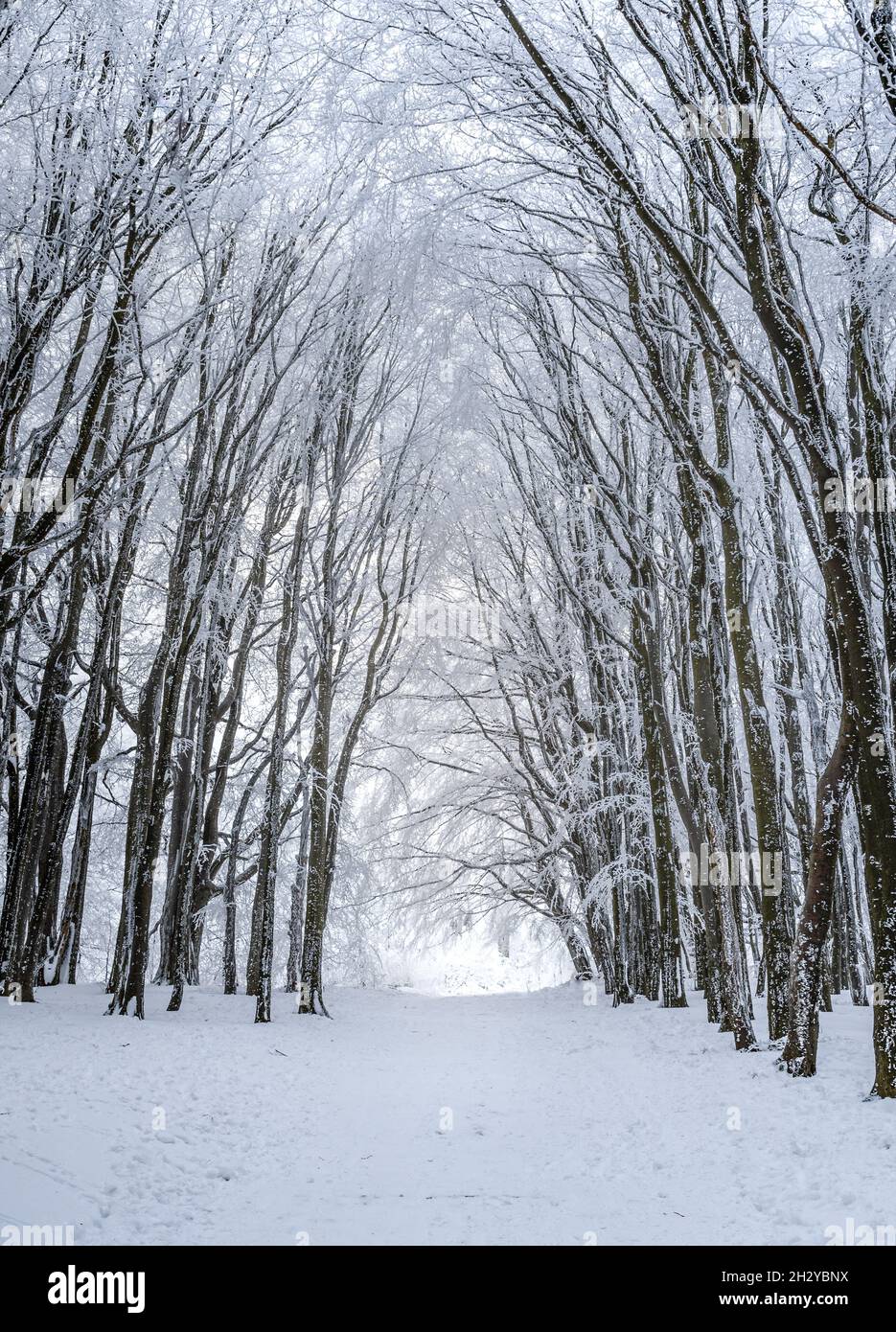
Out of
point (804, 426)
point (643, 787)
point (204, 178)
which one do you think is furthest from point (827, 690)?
point (204, 178)

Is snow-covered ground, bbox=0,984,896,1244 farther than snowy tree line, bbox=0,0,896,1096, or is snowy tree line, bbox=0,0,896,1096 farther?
snowy tree line, bbox=0,0,896,1096

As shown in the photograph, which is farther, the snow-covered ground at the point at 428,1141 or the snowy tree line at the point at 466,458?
the snowy tree line at the point at 466,458

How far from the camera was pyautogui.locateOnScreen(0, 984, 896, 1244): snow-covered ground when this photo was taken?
3.22m

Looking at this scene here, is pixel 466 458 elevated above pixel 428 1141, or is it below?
above

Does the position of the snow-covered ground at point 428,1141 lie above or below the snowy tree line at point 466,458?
below

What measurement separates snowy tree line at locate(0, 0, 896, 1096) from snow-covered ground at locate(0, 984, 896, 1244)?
969mm

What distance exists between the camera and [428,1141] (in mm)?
4695

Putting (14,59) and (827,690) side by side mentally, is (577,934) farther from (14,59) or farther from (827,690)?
(14,59)

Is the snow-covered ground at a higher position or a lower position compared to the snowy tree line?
lower

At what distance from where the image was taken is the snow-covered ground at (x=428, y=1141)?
322 cm

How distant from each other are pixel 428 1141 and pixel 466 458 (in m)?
13.2

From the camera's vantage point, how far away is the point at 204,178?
5559mm

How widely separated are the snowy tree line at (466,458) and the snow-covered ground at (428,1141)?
Result: 3.18ft

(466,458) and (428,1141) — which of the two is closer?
(428,1141)
